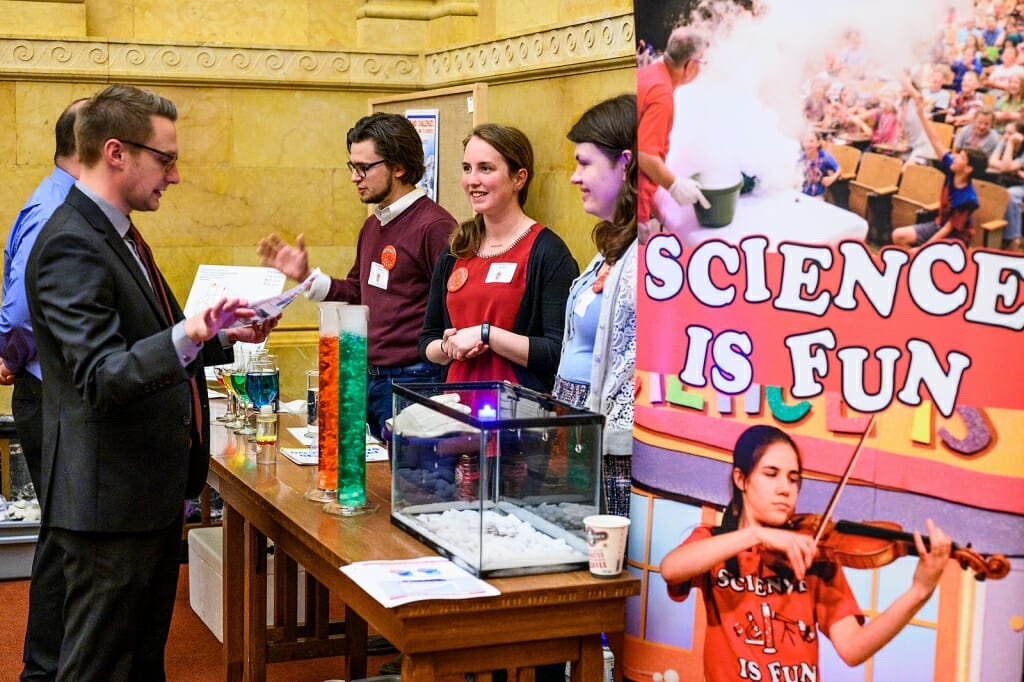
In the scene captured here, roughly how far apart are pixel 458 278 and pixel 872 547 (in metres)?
1.90

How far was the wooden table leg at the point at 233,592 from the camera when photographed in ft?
11.6

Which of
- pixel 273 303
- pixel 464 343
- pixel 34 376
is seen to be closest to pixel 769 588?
pixel 273 303

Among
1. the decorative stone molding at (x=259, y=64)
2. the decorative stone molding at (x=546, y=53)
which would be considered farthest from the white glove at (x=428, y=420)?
the decorative stone molding at (x=259, y=64)

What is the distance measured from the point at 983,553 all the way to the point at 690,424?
56cm

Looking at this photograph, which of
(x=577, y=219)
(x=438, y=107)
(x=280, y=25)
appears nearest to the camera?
(x=577, y=219)

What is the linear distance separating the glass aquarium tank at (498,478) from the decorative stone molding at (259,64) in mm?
3009

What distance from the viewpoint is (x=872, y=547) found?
2.06 metres

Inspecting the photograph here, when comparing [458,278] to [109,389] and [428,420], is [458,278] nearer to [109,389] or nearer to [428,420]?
[428,420]

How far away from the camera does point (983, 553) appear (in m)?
1.95

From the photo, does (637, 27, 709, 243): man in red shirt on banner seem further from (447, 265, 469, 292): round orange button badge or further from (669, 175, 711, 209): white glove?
(447, 265, 469, 292): round orange button badge

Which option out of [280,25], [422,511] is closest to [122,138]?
A: [422,511]

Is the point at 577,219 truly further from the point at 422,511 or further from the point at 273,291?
the point at 422,511

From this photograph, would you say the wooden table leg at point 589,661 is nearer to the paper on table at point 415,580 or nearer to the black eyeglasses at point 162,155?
the paper on table at point 415,580

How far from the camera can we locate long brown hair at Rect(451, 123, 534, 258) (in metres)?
3.75
